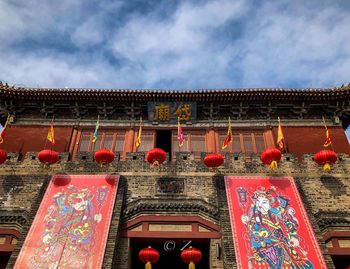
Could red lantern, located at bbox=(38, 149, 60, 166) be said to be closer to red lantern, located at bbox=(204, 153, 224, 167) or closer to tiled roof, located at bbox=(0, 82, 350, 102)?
tiled roof, located at bbox=(0, 82, 350, 102)

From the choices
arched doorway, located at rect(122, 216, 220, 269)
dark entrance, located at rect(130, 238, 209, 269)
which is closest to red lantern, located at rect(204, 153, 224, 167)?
arched doorway, located at rect(122, 216, 220, 269)

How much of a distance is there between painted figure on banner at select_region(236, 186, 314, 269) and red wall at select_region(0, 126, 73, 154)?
656 cm

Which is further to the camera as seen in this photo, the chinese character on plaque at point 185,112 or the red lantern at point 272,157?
the chinese character on plaque at point 185,112

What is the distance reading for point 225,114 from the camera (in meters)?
12.9

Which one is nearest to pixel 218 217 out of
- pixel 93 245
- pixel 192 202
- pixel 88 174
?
pixel 192 202

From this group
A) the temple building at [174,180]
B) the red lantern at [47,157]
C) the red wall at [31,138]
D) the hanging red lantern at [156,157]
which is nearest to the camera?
the temple building at [174,180]

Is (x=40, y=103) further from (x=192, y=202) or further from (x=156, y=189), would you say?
(x=192, y=202)

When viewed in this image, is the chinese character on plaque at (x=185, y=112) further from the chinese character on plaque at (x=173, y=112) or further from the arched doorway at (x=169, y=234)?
the arched doorway at (x=169, y=234)

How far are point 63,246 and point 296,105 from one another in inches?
373

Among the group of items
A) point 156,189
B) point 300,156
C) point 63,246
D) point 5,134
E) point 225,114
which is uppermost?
point 225,114

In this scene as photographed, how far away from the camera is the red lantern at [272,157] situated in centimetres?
989

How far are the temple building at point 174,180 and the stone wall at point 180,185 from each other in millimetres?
33

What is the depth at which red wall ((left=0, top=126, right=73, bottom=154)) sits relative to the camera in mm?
11867

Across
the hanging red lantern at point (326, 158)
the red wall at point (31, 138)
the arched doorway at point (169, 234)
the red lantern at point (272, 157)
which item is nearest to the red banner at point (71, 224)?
the arched doorway at point (169, 234)
